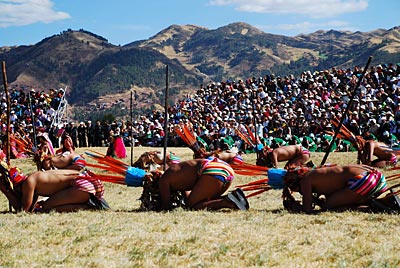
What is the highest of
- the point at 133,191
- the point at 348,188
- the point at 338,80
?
the point at 338,80

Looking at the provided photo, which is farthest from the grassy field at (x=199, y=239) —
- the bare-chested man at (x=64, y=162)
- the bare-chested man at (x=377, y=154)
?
the bare-chested man at (x=377, y=154)

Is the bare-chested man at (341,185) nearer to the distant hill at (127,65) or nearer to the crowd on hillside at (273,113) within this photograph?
the crowd on hillside at (273,113)

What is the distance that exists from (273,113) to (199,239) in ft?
49.4

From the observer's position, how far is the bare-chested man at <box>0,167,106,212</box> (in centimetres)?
767

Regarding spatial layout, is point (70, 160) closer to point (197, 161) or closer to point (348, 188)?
point (197, 161)

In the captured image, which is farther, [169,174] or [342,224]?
[169,174]

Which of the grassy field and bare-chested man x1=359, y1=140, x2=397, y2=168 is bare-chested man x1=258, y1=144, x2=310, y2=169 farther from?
the grassy field

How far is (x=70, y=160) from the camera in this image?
36.8ft

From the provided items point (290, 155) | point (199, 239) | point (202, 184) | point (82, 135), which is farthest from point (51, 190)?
point (82, 135)

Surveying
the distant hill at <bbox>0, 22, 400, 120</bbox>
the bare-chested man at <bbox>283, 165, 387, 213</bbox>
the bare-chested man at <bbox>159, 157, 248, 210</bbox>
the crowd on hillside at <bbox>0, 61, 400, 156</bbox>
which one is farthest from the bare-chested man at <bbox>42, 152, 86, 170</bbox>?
the distant hill at <bbox>0, 22, 400, 120</bbox>

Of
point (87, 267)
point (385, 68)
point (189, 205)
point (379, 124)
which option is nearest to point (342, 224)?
point (189, 205)

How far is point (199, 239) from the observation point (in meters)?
5.80

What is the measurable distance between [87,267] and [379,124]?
13.7 metres

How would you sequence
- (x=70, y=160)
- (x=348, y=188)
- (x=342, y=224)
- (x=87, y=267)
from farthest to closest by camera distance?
(x=70, y=160)
(x=348, y=188)
(x=342, y=224)
(x=87, y=267)
